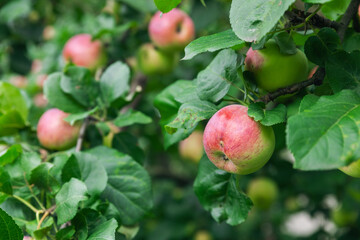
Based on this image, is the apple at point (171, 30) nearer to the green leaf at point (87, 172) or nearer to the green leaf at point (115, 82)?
the green leaf at point (115, 82)

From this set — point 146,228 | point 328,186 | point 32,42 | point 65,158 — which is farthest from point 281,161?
point 32,42

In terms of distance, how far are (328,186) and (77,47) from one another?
53.2 inches

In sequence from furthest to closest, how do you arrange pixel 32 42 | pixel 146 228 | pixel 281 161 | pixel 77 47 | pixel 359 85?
1. pixel 146 228
2. pixel 32 42
3. pixel 281 161
4. pixel 77 47
5. pixel 359 85

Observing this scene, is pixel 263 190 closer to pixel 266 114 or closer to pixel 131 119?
pixel 131 119

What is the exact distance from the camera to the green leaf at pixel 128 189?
91 cm

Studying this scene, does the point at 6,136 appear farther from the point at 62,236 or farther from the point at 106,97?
the point at 62,236

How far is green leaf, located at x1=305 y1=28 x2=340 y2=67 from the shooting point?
2.29ft

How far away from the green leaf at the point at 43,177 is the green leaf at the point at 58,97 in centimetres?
25

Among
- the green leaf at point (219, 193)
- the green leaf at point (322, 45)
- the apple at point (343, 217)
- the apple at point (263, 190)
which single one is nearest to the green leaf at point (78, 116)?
the green leaf at point (219, 193)

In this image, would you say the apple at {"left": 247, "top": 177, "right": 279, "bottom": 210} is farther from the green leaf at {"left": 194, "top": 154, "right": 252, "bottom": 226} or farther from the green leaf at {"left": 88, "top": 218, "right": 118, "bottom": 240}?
the green leaf at {"left": 88, "top": 218, "right": 118, "bottom": 240}

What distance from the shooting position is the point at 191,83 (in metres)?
0.91

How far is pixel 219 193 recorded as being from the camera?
857 mm

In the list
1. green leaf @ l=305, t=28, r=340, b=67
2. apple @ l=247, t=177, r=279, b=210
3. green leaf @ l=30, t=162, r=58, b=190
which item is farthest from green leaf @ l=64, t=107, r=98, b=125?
apple @ l=247, t=177, r=279, b=210

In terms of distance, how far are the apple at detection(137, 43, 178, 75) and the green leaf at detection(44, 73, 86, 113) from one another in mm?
675
